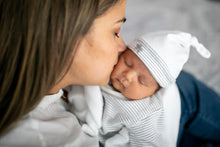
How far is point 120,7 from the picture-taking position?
69cm

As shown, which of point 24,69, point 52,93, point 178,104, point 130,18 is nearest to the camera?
point 24,69

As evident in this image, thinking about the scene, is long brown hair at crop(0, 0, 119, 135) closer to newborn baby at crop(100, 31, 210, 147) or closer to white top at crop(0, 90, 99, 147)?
white top at crop(0, 90, 99, 147)

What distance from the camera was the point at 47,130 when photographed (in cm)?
70

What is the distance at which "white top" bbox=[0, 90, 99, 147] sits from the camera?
0.65 metres

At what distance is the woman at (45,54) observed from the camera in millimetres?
562

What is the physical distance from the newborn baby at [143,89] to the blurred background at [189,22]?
56 cm

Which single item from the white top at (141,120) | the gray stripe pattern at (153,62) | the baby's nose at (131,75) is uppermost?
the gray stripe pattern at (153,62)

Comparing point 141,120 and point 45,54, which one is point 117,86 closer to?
point 141,120

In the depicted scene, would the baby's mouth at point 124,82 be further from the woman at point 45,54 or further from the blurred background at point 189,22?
the blurred background at point 189,22

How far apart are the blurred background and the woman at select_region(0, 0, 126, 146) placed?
98 centimetres

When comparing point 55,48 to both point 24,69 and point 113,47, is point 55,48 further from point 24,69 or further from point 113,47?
point 113,47

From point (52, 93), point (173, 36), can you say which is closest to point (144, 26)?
point (173, 36)

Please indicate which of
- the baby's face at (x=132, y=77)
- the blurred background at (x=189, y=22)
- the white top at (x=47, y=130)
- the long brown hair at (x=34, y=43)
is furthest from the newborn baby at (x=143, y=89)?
the blurred background at (x=189, y=22)

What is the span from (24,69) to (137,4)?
5.25 ft
